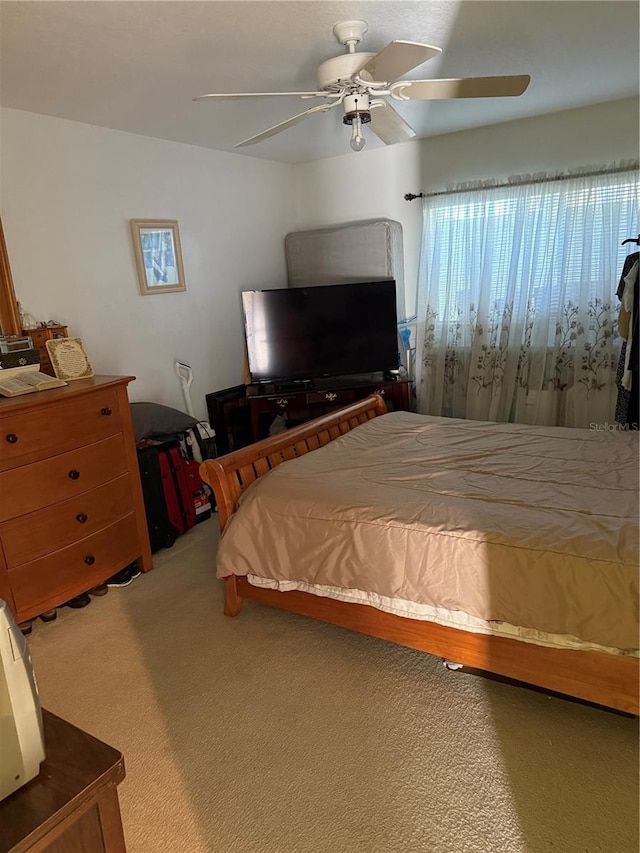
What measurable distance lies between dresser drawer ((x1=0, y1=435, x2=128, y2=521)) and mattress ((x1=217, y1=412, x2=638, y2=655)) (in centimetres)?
79

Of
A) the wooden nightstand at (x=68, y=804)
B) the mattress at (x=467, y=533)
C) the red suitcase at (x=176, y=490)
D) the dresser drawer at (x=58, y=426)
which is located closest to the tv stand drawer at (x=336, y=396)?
the red suitcase at (x=176, y=490)

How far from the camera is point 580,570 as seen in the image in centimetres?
170

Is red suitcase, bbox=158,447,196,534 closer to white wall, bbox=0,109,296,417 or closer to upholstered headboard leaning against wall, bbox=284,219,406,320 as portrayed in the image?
white wall, bbox=0,109,296,417

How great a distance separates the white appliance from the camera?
87cm

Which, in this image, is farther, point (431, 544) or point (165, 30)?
point (165, 30)

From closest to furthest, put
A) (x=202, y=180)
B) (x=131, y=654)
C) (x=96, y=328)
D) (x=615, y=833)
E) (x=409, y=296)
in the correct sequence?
(x=615, y=833) → (x=131, y=654) → (x=96, y=328) → (x=202, y=180) → (x=409, y=296)

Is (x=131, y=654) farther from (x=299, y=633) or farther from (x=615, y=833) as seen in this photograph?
(x=615, y=833)

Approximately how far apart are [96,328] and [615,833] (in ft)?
10.8

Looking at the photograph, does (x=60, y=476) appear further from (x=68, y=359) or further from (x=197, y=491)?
(x=197, y=491)

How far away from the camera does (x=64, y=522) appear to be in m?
2.57

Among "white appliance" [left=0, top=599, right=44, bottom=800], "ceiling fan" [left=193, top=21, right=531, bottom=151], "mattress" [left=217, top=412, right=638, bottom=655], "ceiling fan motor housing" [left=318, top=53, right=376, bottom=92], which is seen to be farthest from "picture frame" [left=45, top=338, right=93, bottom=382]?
"white appliance" [left=0, top=599, right=44, bottom=800]

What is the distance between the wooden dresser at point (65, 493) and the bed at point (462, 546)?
2.22 ft

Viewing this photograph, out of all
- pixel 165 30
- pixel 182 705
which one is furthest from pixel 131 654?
pixel 165 30

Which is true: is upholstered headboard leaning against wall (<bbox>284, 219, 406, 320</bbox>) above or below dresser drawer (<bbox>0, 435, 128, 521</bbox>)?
above
